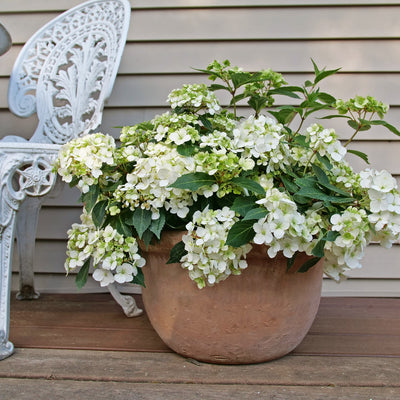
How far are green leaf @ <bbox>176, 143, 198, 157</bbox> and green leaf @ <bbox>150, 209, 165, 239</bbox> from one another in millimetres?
154

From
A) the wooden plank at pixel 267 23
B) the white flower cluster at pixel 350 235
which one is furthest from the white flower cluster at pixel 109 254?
the wooden plank at pixel 267 23

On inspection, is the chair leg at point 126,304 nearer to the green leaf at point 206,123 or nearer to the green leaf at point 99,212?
the green leaf at point 99,212

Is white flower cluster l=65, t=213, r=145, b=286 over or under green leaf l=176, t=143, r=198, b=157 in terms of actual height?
under

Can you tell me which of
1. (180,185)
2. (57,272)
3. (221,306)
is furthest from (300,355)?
(57,272)

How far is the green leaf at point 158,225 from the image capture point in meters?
1.02

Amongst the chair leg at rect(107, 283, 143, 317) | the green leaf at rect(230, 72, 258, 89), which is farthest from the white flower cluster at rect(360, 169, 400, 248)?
the chair leg at rect(107, 283, 143, 317)

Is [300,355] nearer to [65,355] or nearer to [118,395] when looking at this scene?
[118,395]

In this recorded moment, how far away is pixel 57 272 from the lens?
194 centimetres

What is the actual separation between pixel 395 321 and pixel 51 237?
4.77 feet

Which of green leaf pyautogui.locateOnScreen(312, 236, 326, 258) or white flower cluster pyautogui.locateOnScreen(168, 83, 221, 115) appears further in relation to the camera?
white flower cluster pyautogui.locateOnScreen(168, 83, 221, 115)

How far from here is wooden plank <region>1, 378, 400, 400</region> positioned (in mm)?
987

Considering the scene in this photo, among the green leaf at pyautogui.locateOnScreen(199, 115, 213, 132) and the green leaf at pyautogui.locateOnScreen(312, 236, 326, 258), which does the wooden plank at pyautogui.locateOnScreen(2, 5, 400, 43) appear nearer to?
the green leaf at pyautogui.locateOnScreen(199, 115, 213, 132)

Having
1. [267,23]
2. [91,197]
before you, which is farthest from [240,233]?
[267,23]

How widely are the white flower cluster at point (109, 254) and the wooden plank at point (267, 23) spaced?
116 cm
